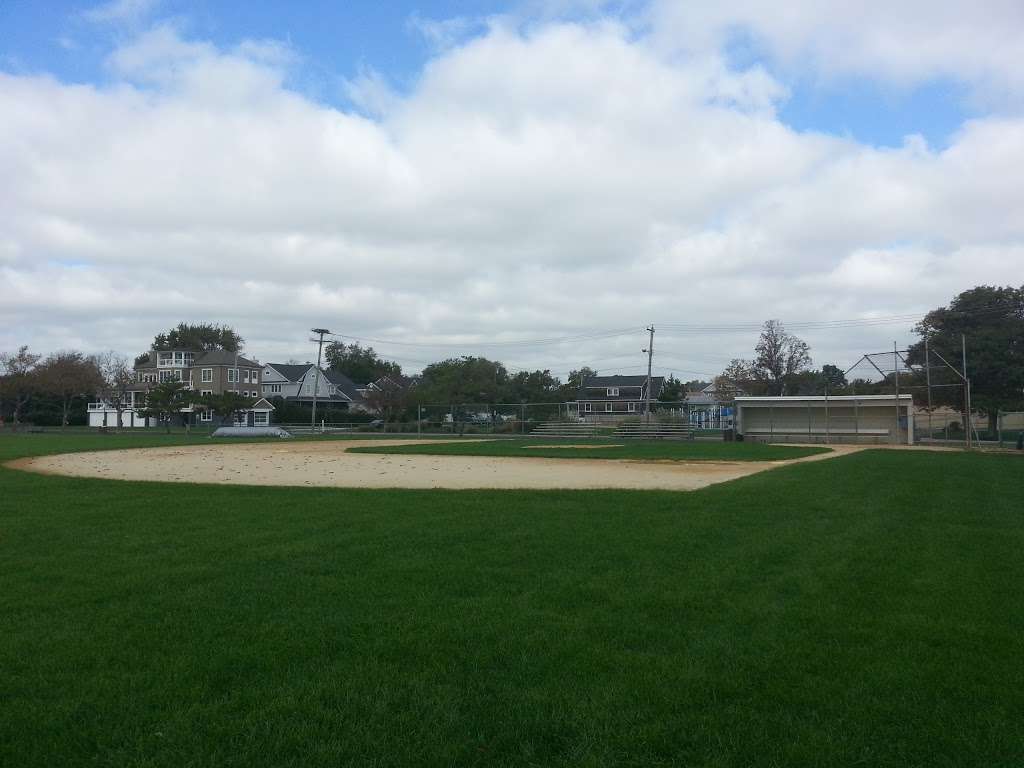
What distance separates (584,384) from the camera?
104438 millimetres

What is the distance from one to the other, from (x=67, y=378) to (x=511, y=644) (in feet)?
252

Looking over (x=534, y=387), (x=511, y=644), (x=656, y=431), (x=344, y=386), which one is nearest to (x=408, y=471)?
(x=511, y=644)

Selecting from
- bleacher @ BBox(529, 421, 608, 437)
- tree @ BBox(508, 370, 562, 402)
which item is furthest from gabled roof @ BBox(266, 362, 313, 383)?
bleacher @ BBox(529, 421, 608, 437)

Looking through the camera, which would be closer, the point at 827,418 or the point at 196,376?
the point at 827,418

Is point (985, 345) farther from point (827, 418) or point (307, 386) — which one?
point (307, 386)

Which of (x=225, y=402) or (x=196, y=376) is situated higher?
(x=196, y=376)

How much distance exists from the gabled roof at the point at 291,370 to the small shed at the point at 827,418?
222ft

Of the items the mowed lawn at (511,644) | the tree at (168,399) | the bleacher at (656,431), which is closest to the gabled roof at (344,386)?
the tree at (168,399)

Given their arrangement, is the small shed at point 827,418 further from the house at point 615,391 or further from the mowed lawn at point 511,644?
the house at point 615,391

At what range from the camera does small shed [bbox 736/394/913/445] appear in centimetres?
4266

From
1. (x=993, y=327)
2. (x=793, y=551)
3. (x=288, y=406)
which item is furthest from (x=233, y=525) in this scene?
(x=288, y=406)

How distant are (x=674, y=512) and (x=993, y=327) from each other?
55571 millimetres

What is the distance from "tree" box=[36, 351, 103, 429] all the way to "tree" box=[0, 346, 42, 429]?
0.69 m

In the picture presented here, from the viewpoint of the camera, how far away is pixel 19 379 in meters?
69.4
